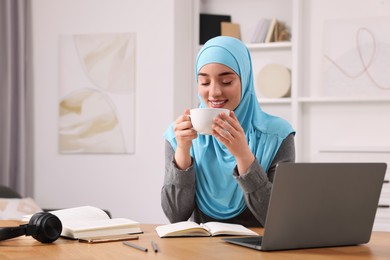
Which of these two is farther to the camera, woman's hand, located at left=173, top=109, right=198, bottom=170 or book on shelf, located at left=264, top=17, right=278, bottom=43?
book on shelf, located at left=264, top=17, right=278, bottom=43

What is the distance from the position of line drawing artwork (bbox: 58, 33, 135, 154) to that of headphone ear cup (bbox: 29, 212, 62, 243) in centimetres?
296

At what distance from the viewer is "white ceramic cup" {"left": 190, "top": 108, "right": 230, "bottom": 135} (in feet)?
5.61

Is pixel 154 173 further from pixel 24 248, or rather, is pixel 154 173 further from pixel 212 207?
pixel 24 248

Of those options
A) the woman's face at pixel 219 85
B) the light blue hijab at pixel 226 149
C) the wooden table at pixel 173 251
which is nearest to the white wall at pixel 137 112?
the light blue hijab at pixel 226 149

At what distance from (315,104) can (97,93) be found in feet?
4.88

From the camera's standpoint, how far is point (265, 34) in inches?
178

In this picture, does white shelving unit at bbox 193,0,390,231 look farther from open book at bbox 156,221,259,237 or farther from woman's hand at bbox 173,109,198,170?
open book at bbox 156,221,259,237

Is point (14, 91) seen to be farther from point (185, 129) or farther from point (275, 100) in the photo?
point (185, 129)

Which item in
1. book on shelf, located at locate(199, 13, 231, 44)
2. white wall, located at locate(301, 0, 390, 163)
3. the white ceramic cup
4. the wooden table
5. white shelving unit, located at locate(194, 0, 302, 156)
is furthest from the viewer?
book on shelf, located at locate(199, 13, 231, 44)

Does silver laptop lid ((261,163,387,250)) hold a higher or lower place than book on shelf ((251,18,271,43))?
lower

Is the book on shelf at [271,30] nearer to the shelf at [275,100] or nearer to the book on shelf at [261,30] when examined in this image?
the book on shelf at [261,30]

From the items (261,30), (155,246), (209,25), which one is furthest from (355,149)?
(155,246)

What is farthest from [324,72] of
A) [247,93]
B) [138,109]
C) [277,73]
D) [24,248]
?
[24,248]

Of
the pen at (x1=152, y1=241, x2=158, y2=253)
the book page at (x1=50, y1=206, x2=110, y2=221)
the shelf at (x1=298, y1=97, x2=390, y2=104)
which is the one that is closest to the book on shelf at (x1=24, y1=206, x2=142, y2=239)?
the book page at (x1=50, y1=206, x2=110, y2=221)
